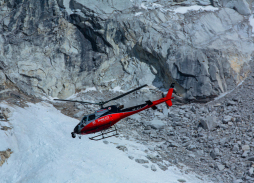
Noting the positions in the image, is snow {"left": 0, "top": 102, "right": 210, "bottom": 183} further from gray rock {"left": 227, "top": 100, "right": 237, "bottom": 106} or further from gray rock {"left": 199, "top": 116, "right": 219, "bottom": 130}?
gray rock {"left": 227, "top": 100, "right": 237, "bottom": 106}

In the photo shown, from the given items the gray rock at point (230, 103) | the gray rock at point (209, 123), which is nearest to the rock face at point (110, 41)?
the gray rock at point (230, 103)

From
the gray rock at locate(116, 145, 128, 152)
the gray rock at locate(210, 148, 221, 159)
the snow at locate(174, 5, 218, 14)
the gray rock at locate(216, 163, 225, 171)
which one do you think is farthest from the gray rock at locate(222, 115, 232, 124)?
the snow at locate(174, 5, 218, 14)

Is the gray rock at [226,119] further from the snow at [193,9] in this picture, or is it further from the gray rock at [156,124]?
the snow at [193,9]

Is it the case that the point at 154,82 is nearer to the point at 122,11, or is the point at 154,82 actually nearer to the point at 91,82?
the point at 91,82

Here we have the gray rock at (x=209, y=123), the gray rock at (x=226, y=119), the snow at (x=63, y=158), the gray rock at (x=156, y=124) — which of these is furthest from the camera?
the gray rock at (x=156, y=124)

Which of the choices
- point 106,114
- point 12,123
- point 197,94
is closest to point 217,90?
point 197,94

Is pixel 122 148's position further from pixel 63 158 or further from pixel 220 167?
pixel 220 167
